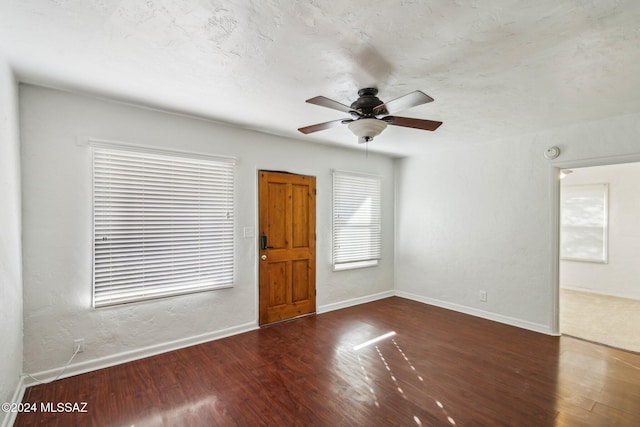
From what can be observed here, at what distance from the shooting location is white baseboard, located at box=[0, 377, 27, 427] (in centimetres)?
193

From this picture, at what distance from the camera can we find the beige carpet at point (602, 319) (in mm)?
3522

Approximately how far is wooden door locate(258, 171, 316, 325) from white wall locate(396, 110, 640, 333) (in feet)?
6.74

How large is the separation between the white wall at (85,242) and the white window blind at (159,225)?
108 millimetres

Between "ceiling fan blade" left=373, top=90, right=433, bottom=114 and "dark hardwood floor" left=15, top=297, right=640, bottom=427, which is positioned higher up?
"ceiling fan blade" left=373, top=90, right=433, bottom=114

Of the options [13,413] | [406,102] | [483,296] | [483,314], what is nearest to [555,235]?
[483,296]

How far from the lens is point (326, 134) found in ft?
13.1

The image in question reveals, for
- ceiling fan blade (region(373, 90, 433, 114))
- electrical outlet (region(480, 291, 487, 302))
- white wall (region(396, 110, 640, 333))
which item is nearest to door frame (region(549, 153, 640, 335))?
white wall (region(396, 110, 640, 333))

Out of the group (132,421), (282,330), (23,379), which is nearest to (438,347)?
(282,330)

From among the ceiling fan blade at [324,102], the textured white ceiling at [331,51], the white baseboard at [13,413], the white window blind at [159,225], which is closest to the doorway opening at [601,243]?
the textured white ceiling at [331,51]

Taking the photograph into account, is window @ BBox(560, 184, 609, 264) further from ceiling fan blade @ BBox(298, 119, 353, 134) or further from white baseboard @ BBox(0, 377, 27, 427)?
white baseboard @ BBox(0, 377, 27, 427)

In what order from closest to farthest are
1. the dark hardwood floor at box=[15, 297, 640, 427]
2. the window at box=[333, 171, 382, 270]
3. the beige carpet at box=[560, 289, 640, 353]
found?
the dark hardwood floor at box=[15, 297, 640, 427] < the beige carpet at box=[560, 289, 640, 353] < the window at box=[333, 171, 382, 270]

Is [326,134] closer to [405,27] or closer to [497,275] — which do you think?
[405,27]

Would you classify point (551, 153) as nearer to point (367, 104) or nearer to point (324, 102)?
point (367, 104)

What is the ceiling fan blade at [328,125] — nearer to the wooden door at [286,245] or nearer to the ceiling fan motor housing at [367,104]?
the ceiling fan motor housing at [367,104]
